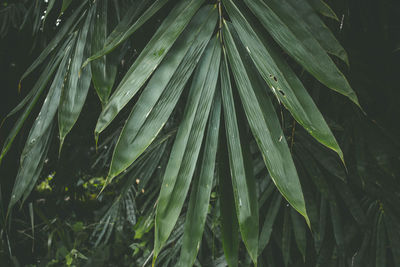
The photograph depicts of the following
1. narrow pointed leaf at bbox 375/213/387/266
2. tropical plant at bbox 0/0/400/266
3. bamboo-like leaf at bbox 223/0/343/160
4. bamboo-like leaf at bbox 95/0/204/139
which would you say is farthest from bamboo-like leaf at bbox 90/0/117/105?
narrow pointed leaf at bbox 375/213/387/266

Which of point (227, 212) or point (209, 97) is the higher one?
point (209, 97)

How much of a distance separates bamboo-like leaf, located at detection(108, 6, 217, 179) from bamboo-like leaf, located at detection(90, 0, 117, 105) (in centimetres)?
14

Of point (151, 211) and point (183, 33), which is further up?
point (183, 33)

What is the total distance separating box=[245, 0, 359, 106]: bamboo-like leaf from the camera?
463 mm

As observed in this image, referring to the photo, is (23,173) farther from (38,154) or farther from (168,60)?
(168,60)

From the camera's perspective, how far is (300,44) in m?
0.47

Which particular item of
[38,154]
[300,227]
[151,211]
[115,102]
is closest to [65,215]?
[151,211]

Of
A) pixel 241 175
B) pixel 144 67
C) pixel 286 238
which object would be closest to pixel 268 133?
pixel 241 175

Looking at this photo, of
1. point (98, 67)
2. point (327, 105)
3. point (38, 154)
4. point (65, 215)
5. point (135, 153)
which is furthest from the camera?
point (65, 215)

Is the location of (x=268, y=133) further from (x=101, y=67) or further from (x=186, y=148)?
(x=101, y=67)

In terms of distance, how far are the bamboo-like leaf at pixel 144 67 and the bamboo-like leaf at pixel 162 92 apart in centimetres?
2

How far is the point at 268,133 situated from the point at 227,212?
132mm

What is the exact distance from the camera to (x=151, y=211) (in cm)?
103

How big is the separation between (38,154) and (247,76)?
451mm
